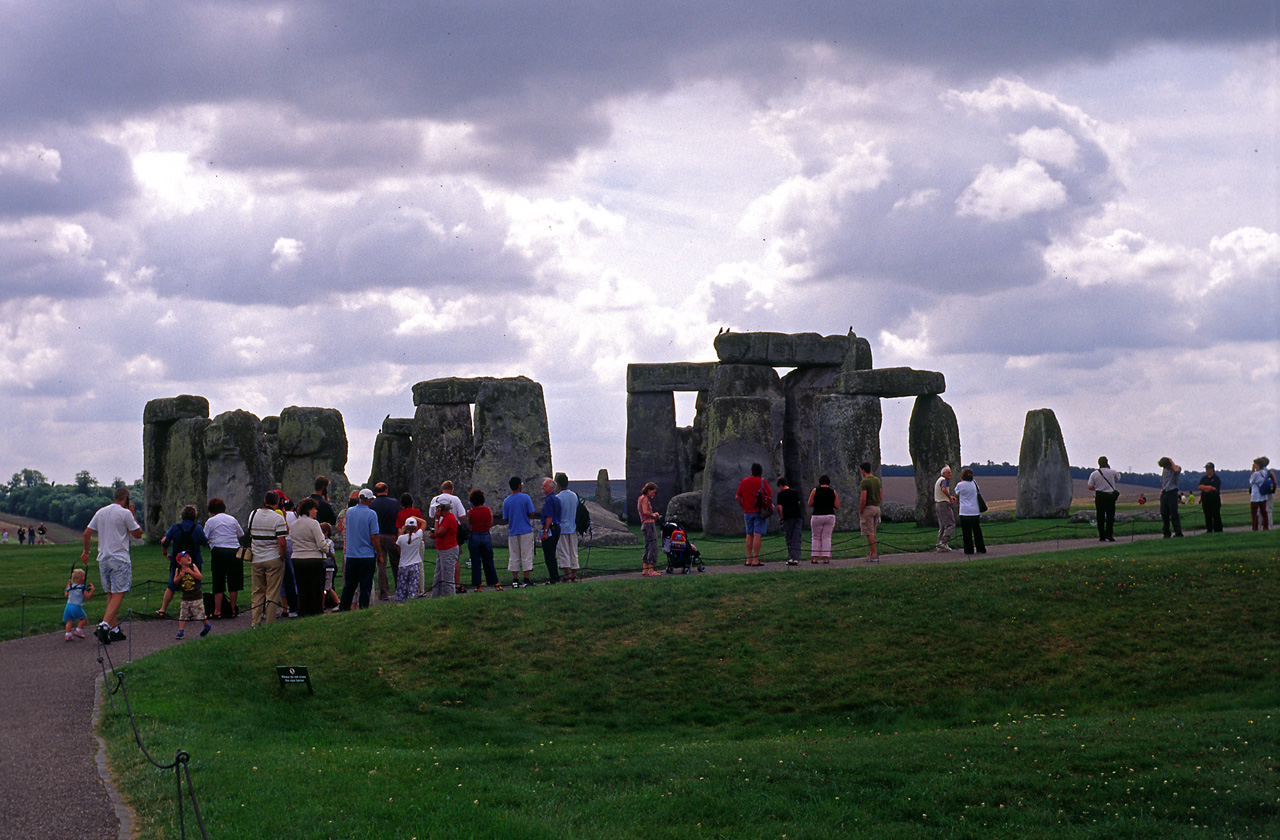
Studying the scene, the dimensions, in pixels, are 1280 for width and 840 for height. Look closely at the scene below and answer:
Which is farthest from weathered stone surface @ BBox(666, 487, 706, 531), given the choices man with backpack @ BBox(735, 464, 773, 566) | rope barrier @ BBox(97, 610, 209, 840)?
rope barrier @ BBox(97, 610, 209, 840)

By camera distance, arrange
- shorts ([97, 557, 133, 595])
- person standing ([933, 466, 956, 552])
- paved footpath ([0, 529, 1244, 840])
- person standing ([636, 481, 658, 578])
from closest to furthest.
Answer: paved footpath ([0, 529, 1244, 840]), shorts ([97, 557, 133, 595]), person standing ([636, 481, 658, 578]), person standing ([933, 466, 956, 552])

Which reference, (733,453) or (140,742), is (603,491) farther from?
(140,742)

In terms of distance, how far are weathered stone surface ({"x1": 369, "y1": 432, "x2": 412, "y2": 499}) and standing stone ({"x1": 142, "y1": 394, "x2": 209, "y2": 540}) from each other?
6.15 m

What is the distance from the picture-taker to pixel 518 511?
18.1 m

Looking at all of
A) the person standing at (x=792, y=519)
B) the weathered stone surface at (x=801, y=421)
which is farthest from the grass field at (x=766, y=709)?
the weathered stone surface at (x=801, y=421)

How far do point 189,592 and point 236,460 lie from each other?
431 inches

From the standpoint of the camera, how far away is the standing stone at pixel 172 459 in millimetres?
28906

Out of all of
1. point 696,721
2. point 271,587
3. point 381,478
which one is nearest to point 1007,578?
point 696,721

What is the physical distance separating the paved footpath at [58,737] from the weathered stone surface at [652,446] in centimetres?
1757

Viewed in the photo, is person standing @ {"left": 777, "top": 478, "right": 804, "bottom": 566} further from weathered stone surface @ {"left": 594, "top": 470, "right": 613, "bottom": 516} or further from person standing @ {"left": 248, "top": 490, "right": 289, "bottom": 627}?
weathered stone surface @ {"left": 594, "top": 470, "right": 613, "bottom": 516}

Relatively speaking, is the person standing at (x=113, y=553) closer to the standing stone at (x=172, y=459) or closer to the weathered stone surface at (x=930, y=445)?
→ the standing stone at (x=172, y=459)

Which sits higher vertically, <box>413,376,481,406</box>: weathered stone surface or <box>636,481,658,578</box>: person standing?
<box>413,376,481,406</box>: weathered stone surface

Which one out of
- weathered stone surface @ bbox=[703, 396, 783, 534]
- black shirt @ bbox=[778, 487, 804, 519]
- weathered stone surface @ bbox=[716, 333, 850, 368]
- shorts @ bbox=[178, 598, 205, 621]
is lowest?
shorts @ bbox=[178, 598, 205, 621]

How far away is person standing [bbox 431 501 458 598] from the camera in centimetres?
1725
